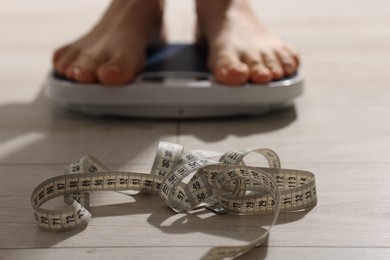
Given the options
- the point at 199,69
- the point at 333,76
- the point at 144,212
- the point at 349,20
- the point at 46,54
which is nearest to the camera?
the point at 144,212

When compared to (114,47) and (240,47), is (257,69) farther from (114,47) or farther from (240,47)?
(114,47)

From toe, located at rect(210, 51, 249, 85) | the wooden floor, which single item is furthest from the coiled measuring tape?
toe, located at rect(210, 51, 249, 85)

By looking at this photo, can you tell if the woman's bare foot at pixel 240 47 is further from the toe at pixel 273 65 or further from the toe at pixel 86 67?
the toe at pixel 86 67

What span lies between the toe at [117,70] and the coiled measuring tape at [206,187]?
13.5 inches

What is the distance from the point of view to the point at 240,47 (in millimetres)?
1554

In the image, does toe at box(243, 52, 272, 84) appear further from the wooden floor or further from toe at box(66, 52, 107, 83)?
toe at box(66, 52, 107, 83)

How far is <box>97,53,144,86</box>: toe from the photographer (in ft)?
4.88

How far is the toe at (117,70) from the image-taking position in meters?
1.49

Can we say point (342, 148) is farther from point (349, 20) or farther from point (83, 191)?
point (349, 20)

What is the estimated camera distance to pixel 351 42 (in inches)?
83.9

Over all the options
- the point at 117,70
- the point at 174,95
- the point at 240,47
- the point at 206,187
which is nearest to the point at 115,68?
the point at 117,70

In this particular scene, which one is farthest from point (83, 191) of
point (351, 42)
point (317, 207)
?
point (351, 42)

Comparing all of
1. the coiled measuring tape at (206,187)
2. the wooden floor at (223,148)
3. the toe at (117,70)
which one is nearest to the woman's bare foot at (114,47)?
the toe at (117,70)

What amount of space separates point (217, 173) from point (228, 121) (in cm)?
41
